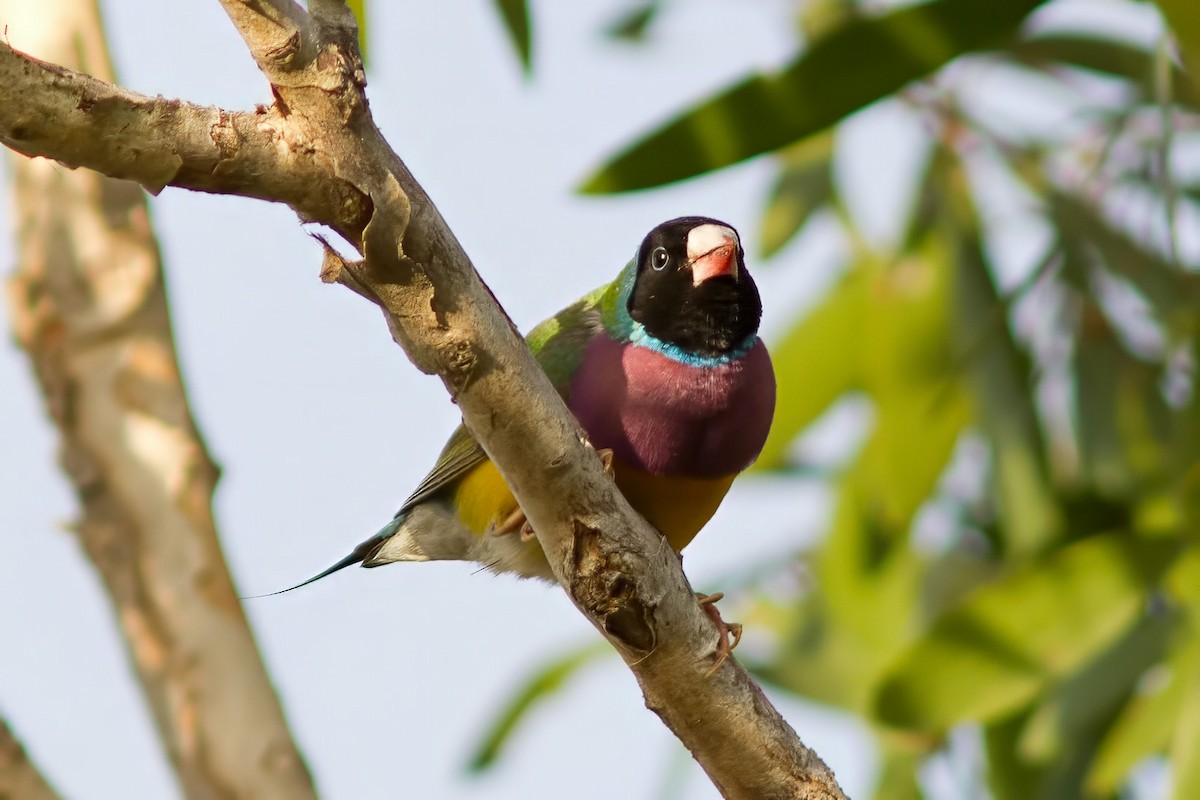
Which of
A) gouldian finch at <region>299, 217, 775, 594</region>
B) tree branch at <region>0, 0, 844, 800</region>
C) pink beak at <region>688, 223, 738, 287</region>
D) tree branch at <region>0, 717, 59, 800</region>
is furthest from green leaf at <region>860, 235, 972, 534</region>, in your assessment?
tree branch at <region>0, 717, 59, 800</region>

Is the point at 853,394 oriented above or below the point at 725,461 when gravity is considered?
above

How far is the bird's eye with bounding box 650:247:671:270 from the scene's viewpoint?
292 centimetres

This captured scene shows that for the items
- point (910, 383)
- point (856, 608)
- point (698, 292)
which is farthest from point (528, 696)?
point (698, 292)

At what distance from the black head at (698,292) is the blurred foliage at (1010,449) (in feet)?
2.19

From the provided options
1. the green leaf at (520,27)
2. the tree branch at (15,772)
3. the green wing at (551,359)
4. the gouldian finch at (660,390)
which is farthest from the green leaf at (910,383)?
the tree branch at (15,772)

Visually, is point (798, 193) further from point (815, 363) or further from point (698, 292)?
point (698, 292)

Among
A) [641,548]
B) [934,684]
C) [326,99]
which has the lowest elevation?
[934,684]

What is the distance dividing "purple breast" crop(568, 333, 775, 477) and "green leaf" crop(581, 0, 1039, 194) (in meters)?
0.37

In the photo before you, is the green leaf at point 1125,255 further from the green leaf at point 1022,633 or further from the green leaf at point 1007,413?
the green leaf at point 1022,633

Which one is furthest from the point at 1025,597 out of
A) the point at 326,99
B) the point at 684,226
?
the point at 326,99

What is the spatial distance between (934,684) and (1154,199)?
171 cm

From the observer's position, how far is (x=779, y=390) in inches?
165

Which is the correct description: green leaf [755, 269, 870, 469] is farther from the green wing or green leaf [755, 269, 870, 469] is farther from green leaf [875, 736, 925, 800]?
the green wing

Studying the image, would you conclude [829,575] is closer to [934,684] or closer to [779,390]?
[779,390]
